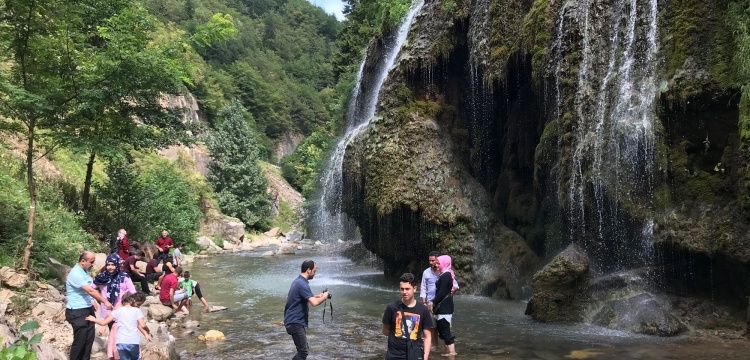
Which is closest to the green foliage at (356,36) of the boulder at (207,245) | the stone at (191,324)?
the boulder at (207,245)

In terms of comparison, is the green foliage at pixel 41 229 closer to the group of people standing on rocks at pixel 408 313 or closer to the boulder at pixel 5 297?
the boulder at pixel 5 297

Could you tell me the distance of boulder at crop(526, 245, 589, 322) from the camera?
12.5 metres

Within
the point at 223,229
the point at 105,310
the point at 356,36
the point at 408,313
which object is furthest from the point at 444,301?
the point at 223,229

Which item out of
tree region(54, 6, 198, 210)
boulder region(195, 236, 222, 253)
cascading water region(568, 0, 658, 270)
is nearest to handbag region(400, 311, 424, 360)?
cascading water region(568, 0, 658, 270)

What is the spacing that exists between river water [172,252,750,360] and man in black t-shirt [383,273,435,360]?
3.83m

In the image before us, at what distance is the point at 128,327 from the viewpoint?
23.6 ft

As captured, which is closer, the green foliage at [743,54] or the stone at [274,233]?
the green foliage at [743,54]

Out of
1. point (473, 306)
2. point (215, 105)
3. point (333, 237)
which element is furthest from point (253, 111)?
point (473, 306)

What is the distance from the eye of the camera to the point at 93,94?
13.9m

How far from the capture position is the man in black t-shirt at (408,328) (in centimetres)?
580

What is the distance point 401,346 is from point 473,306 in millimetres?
9574

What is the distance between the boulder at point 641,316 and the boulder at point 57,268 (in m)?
12.6

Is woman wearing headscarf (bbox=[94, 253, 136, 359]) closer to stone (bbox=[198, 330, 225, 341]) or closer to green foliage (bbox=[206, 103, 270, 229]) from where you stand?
stone (bbox=[198, 330, 225, 341])

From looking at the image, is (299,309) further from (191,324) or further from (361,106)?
(361,106)
